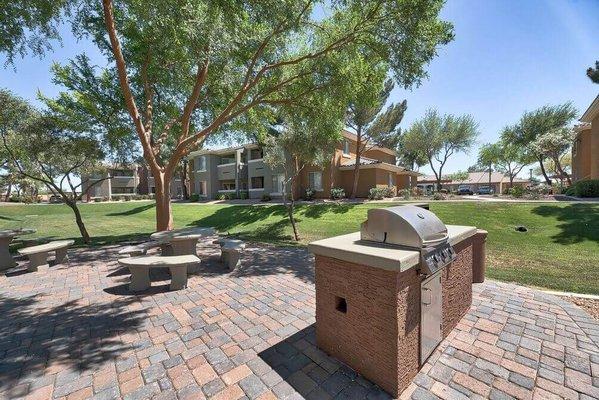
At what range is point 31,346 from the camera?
11.7 feet

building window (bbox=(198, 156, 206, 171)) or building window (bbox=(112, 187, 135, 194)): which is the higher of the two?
building window (bbox=(198, 156, 206, 171))

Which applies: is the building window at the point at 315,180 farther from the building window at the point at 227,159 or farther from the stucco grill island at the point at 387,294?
the stucco grill island at the point at 387,294

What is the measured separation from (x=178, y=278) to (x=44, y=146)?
8968 millimetres

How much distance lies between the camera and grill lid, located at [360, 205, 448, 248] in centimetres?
289

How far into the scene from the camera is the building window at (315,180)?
2630 cm

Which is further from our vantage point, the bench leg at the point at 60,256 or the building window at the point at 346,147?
the building window at the point at 346,147

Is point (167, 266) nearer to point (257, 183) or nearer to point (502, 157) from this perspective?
point (257, 183)

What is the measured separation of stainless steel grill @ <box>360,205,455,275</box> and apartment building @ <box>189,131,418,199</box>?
64.5 feet

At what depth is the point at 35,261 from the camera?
705cm

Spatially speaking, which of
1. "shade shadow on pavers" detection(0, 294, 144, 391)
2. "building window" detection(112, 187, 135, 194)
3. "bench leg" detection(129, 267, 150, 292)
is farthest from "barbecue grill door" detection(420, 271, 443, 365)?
"building window" detection(112, 187, 135, 194)

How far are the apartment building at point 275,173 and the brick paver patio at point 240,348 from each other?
62.7 ft

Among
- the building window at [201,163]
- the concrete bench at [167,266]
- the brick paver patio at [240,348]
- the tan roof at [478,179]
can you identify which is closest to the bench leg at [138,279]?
the concrete bench at [167,266]

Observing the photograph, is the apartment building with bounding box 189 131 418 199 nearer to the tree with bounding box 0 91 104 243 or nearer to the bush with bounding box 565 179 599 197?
the bush with bounding box 565 179 599 197

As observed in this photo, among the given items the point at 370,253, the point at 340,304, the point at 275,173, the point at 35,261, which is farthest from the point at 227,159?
the point at 370,253
